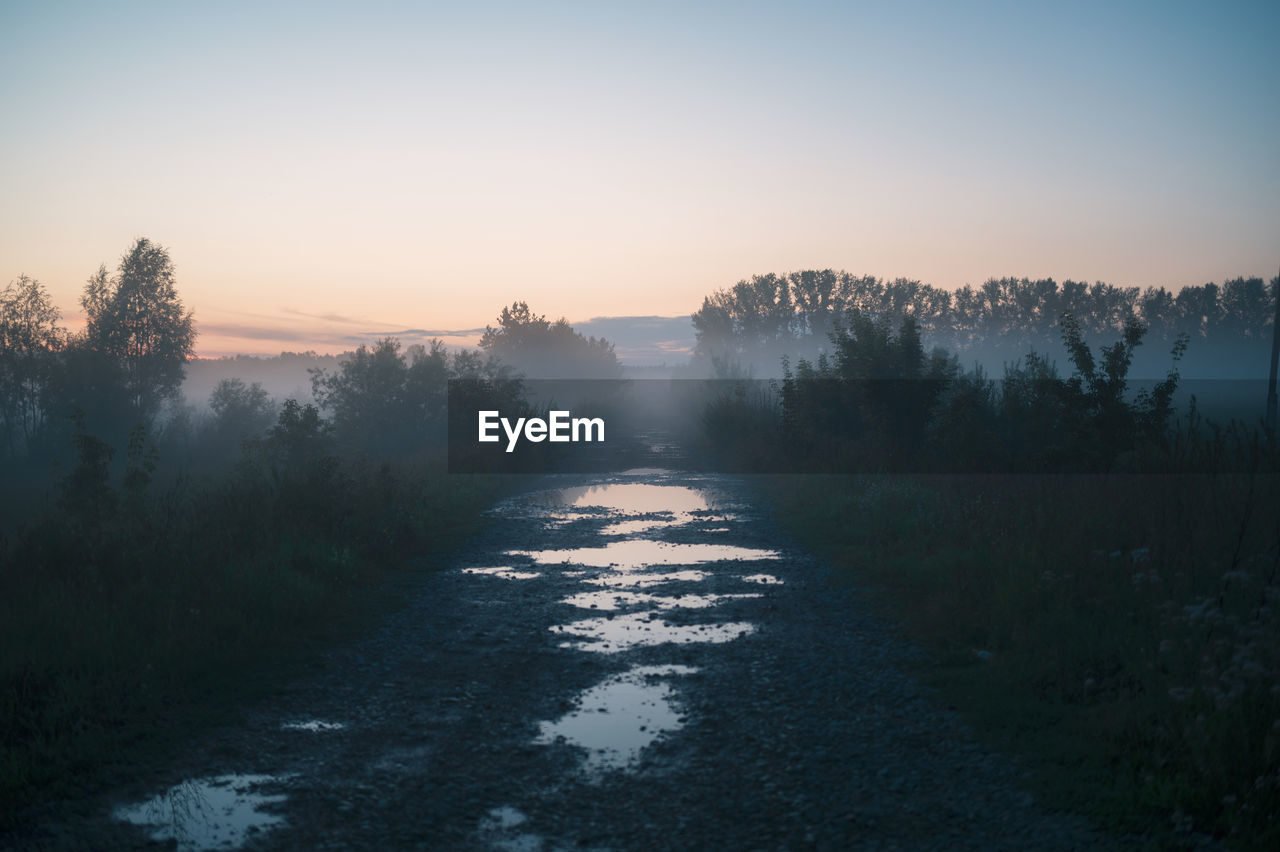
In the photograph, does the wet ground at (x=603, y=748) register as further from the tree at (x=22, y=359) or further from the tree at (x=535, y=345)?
the tree at (x=535, y=345)

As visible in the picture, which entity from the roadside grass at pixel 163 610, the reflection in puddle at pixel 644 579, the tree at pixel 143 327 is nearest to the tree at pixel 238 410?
the tree at pixel 143 327

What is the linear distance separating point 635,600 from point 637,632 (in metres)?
1.53

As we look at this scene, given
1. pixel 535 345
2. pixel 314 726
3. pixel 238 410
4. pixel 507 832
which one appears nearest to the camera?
pixel 507 832

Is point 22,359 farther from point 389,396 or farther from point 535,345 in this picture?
point 535,345

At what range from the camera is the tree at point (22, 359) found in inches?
1563

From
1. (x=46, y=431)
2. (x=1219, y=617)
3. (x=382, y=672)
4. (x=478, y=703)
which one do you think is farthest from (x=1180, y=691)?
(x=46, y=431)

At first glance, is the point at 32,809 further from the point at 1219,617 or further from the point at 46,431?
the point at 46,431

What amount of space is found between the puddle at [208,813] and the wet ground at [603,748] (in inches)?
0.6

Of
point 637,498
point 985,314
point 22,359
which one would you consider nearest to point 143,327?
point 22,359

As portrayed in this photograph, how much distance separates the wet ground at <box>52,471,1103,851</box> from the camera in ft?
14.7

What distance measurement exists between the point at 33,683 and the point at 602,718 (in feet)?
15.4

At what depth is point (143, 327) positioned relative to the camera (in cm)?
4388

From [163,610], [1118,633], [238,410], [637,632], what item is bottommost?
[637,632]

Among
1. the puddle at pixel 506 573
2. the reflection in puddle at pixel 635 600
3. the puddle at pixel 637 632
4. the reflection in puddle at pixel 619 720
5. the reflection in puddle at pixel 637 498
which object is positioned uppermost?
the reflection in puddle at pixel 619 720
